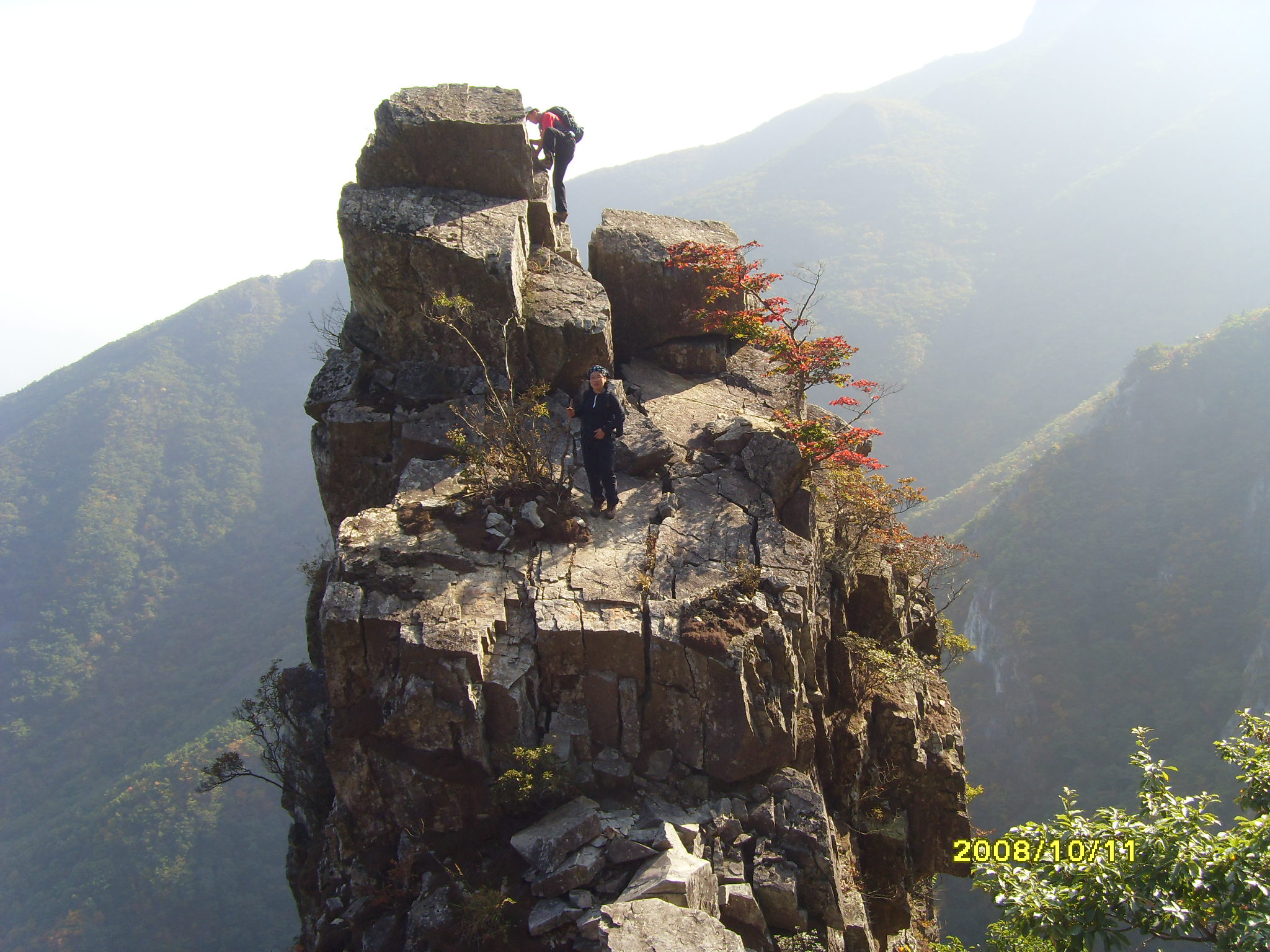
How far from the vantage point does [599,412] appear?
9.20m

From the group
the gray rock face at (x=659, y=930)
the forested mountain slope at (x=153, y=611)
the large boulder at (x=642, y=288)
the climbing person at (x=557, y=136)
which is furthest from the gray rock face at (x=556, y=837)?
the forested mountain slope at (x=153, y=611)

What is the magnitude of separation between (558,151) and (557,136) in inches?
10.6

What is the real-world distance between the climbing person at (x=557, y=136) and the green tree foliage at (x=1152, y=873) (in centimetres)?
1306

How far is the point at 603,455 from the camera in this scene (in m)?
9.60

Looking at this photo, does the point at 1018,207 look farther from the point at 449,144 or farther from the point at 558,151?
the point at 449,144

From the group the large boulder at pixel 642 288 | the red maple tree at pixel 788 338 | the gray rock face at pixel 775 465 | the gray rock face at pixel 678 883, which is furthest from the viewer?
the large boulder at pixel 642 288

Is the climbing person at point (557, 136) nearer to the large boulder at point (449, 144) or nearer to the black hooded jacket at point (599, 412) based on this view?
the large boulder at point (449, 144)

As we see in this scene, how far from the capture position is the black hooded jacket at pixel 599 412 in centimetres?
914

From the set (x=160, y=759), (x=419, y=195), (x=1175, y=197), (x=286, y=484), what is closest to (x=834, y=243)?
(x=1175, y=197)

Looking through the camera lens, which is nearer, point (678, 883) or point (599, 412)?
point (678, 883)

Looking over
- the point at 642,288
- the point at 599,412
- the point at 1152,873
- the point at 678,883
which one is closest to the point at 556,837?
the point at 678,883

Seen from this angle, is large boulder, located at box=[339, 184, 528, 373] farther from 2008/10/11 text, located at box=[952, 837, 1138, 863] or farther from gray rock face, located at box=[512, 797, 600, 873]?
2008/10/11 text, located at box=[952, 837, 1138, 863]

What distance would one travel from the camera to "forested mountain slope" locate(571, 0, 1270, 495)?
10044cm

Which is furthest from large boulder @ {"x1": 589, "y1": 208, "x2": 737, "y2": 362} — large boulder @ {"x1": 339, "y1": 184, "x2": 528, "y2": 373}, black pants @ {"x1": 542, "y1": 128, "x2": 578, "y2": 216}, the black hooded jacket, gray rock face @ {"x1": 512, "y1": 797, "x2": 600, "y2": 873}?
gray rock face @ {"x1": 512, "y1": 797, "x2": 600, "y2": 873}
